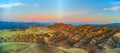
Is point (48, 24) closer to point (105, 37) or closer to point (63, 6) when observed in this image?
point (63, 6)

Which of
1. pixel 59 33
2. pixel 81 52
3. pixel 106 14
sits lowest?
pixel 81 52

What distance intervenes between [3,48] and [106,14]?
4.41 ft

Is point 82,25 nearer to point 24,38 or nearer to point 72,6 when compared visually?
point 72,6

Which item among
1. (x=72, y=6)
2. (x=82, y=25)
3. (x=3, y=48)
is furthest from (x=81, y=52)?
(x=3, y=48)

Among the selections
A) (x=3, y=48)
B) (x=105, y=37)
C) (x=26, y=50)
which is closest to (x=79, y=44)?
(x=105, y=37)

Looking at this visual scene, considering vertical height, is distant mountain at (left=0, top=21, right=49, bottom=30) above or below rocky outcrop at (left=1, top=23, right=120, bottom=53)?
above

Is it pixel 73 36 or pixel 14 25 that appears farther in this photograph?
pixel 73 36

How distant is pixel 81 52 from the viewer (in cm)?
346

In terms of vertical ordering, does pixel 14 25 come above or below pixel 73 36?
above

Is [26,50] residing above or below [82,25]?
below

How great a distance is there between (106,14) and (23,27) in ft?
3.48

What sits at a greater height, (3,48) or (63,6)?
(63,6)

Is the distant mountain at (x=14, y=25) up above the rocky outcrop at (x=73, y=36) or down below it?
above

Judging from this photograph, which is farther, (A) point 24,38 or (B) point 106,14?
(B) point 106,14
